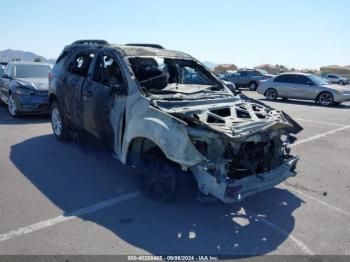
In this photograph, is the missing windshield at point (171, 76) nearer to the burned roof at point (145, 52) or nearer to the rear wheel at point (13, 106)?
the burned roof at point (145, 52)

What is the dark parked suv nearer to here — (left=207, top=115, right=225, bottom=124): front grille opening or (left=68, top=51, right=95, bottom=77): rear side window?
(left=68, top=51, right=95, bottom=77): rear side window

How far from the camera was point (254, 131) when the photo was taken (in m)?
4.11

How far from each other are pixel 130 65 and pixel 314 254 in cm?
344

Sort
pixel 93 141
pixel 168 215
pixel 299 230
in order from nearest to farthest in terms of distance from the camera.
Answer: pixel 299 230, pixel 168 215, pixel 93 141

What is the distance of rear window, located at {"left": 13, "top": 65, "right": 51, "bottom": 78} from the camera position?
1093 centimetres

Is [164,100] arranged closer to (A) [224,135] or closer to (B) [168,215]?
(A) [224,135]

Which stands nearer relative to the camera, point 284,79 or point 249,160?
point 249,160

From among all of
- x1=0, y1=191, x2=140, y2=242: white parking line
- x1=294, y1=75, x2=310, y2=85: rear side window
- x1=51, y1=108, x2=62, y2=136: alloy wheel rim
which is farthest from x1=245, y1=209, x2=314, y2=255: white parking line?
x1=294, y1=75, x2=310, y2=85: rear side window

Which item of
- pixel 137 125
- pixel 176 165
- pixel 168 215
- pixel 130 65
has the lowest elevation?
pixel 168 215

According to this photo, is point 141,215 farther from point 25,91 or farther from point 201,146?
point 25,91

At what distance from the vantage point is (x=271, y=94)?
18.8m

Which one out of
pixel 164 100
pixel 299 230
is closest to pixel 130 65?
pixel 164 100

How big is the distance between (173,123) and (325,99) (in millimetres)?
14572

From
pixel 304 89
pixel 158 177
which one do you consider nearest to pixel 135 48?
pixel 158 177
